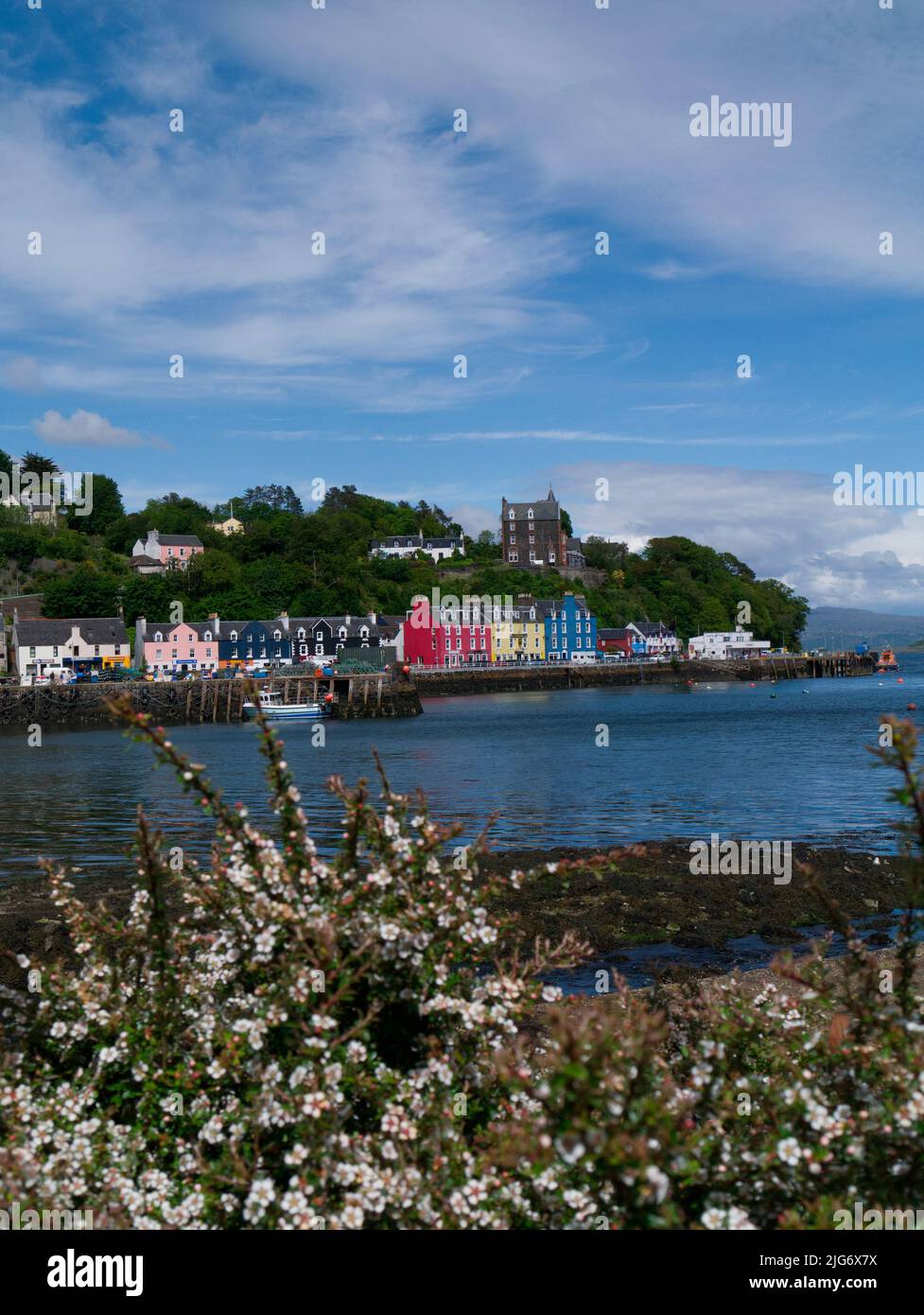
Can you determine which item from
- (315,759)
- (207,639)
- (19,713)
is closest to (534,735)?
(315,759)

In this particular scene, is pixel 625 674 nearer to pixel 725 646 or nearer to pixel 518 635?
pixel 518 635

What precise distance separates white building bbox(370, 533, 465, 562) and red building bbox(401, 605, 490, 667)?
36.5 m

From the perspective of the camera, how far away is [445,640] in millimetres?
128000

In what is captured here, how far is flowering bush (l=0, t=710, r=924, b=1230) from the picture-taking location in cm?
388

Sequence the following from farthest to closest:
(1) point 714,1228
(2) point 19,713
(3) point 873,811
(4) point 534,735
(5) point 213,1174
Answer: (2) point 19,713 < (4) point 534,735 < (3) point 873,811 < (5) point 213,1174 < (1) point 714,1228

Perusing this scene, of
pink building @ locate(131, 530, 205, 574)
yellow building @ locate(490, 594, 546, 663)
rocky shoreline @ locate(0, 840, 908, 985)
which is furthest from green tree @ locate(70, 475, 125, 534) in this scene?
rocky shoreline @ locate(0, 840, 908, 985)

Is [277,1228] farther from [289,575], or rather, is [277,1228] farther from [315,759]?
[289,575]

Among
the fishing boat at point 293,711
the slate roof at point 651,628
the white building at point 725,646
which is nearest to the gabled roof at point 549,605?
the slate roof at point 651,628

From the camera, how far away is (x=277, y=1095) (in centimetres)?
444

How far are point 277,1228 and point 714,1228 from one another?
1.64 m

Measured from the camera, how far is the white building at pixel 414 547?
167m

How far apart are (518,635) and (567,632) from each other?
7398 millimetres

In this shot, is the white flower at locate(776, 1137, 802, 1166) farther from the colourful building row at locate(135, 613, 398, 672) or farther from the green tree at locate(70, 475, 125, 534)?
the green tree at locate(70, 475, 125, 534)

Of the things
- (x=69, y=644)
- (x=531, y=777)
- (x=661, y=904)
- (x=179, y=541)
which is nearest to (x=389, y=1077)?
(x=661, y=904)
